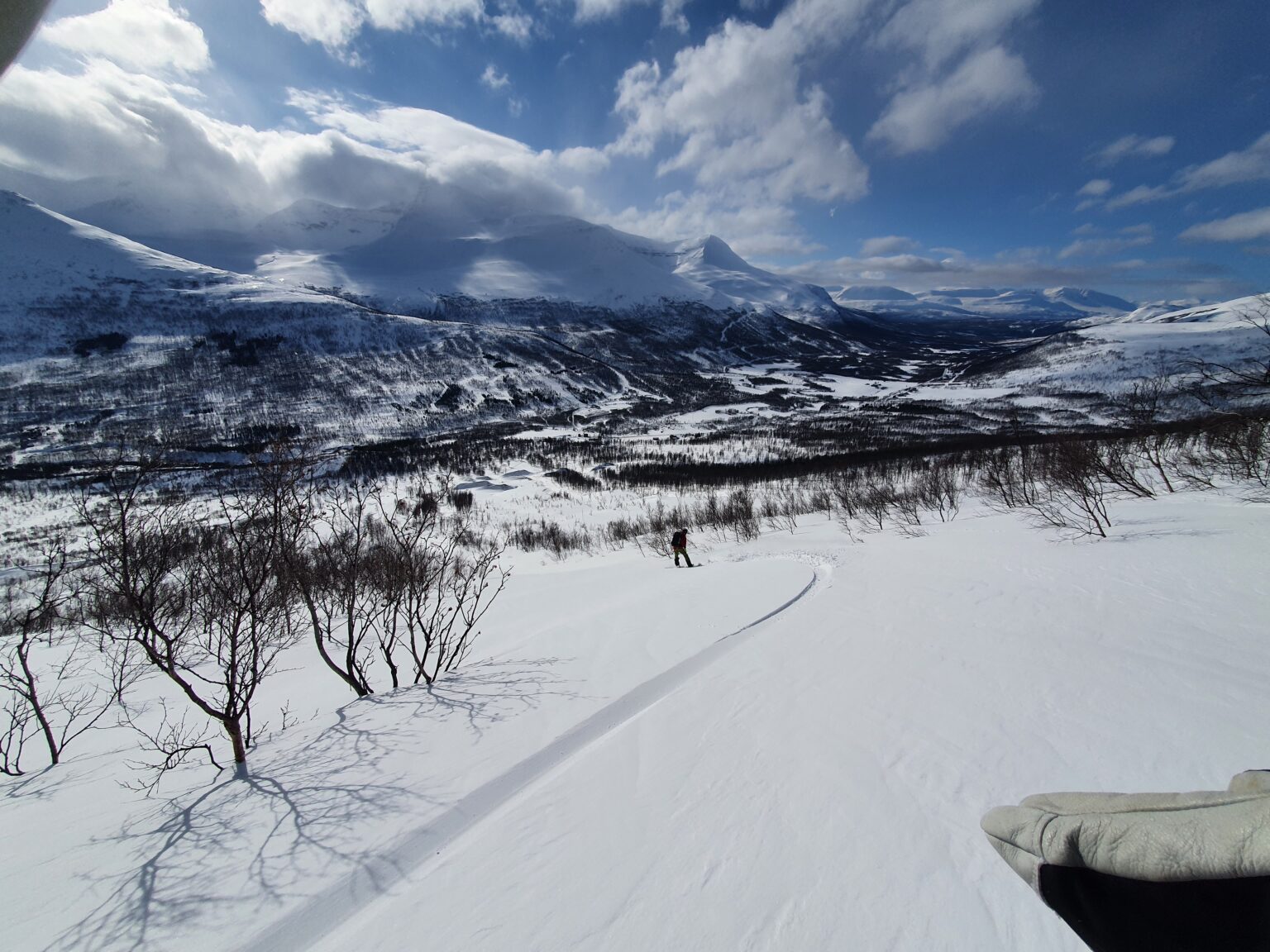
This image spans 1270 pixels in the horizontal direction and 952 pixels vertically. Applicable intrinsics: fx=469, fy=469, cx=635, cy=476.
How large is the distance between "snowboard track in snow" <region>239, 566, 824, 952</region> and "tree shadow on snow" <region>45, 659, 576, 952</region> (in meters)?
0.07

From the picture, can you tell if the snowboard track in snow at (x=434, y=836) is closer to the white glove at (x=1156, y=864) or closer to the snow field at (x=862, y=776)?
the snow field at (x=862, y=776)

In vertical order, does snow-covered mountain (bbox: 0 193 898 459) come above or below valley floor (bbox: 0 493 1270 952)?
above

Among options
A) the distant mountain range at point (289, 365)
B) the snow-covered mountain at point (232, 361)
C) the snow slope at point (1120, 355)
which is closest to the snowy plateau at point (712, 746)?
the distant mountain range at point (289, 365)

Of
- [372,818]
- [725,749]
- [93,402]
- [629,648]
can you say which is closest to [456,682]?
[629,648]

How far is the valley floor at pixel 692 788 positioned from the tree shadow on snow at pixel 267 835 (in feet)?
0.06

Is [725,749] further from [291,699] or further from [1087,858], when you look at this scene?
[291,699]

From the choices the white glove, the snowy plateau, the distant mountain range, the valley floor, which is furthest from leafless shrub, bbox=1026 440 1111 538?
the distant mountain range

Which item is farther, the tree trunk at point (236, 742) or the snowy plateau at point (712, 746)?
the tree trunk at point (236, 742)

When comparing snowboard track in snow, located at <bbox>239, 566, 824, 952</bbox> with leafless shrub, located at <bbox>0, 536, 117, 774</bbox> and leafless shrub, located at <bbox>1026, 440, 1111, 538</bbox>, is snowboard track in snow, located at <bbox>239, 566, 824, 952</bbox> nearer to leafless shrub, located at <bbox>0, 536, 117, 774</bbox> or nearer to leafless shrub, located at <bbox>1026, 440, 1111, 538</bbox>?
leafless shrub, located at <bbox>0, 536, 117, 774</bbox>

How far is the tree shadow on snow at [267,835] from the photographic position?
98.6 inches

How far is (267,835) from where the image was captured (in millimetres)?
3123

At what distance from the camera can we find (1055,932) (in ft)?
6.52

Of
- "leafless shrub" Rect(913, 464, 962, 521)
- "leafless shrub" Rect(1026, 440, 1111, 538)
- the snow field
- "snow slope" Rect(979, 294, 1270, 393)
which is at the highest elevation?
"snow slope" Rect(979, 294, 1270, 393)

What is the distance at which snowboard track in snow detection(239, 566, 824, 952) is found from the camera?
2396 millimetres
